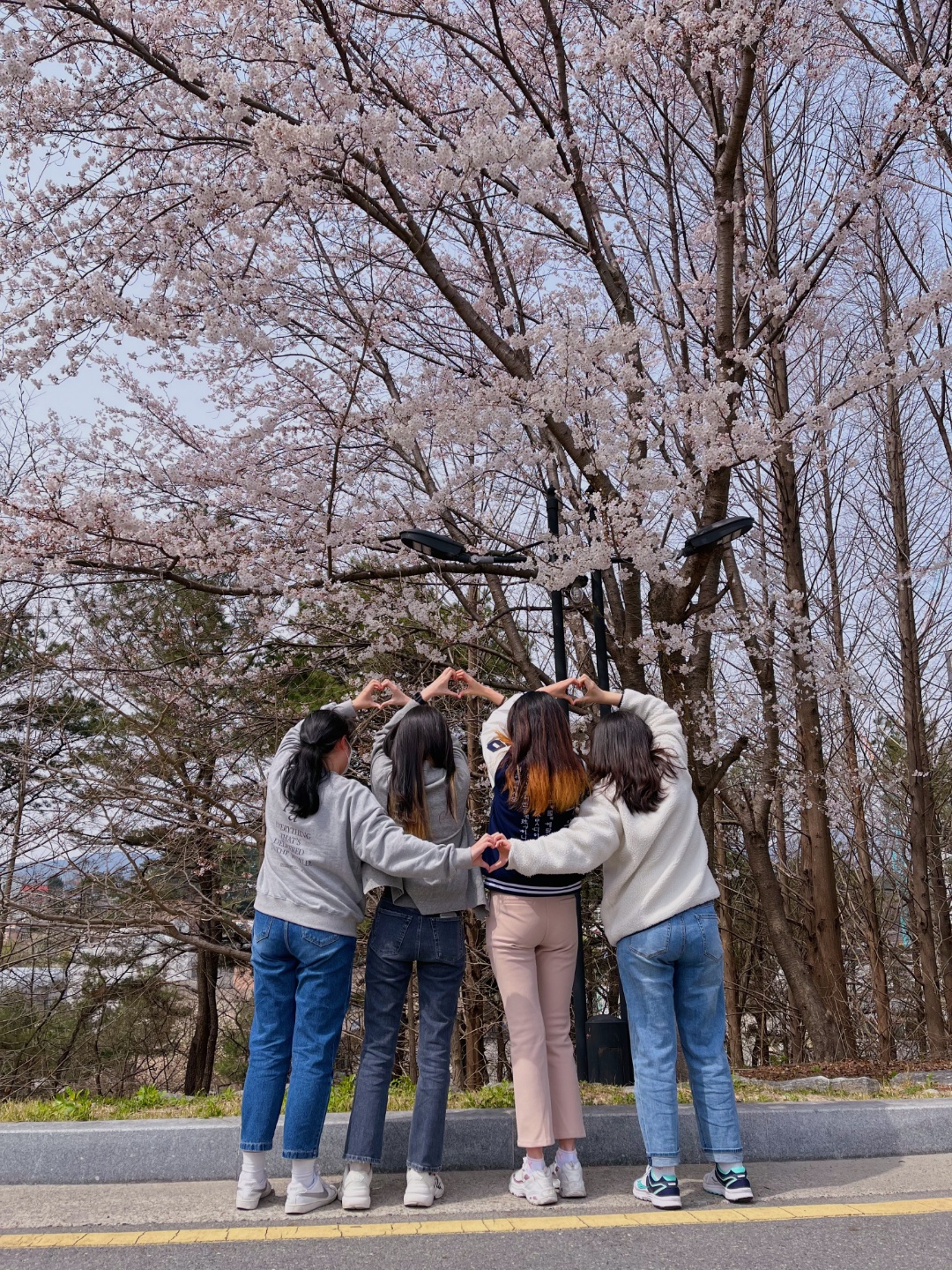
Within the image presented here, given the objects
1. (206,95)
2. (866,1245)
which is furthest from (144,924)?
(866,1245)

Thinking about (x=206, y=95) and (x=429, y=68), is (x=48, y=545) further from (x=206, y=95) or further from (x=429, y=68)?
(x=429, y=68)

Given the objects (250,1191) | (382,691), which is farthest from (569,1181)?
(382,691)

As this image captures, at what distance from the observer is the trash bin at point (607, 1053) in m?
5.32

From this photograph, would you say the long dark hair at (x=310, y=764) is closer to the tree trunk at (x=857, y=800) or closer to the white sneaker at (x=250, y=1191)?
the white sneaker at (x=250, y=1191)

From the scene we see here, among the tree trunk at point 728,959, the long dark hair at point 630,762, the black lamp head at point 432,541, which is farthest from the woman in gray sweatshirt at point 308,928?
the tree trunk at point 728,959

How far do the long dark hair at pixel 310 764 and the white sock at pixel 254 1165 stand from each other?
1108 mm

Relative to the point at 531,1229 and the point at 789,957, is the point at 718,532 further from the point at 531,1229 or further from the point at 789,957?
the point at 789,957

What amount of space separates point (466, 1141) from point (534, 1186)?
0.51 meters

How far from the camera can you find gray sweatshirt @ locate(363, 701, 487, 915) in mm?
3531

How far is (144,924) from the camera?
8812 mm

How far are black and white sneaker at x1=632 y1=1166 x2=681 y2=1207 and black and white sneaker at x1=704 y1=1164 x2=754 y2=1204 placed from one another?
0.18 m

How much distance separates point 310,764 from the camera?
358 centimetres

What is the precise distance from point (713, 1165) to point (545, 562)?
3.56 meters

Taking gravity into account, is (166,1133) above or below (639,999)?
below
